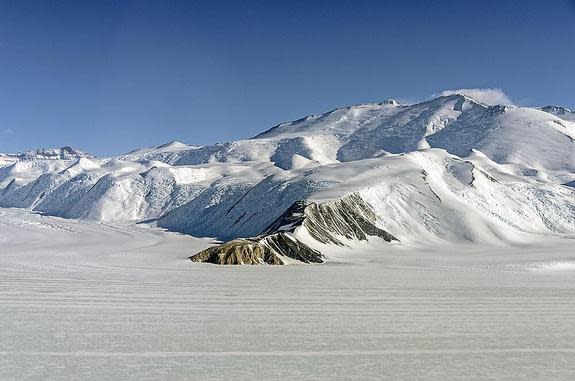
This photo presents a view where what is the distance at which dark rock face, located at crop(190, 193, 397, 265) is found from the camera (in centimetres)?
5638

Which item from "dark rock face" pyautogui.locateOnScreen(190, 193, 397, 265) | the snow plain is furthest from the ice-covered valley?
"dark rock face" pyautogui.locateOnScreen(190, 193, 397, 265)

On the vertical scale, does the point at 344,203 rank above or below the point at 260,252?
above

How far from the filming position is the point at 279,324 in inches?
966

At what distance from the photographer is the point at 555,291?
3734 centimetres

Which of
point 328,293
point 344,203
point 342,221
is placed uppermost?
point 344,203

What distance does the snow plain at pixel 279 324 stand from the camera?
17.7 meters

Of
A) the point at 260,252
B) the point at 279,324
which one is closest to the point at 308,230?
the point at 260,252

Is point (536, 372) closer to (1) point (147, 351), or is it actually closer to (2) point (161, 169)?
(1) point (147, 351)

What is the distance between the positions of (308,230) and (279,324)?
45683mm

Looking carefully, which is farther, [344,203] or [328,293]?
[344,203]

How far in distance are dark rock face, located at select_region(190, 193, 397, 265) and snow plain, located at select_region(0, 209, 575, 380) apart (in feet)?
21.5

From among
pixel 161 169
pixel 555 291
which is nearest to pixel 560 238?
pixel 555 291

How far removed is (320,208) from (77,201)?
12002 centimetres

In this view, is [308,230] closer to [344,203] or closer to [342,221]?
[342,221]
